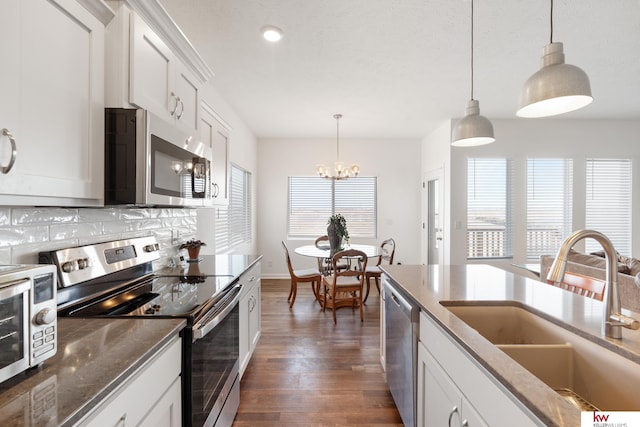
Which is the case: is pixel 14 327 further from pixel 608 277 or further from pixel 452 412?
pixel 608 277

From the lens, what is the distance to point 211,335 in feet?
4.41

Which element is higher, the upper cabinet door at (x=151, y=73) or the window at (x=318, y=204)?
the upper cabinet door at (x=151, y=73)

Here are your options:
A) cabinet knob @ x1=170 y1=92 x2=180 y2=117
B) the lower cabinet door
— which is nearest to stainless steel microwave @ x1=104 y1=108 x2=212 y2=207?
cabinet knob @ x1=170 y1=92 x2=180 y2=117

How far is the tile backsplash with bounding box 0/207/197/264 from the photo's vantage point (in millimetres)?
1090

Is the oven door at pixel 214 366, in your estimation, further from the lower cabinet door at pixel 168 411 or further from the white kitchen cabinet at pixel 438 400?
the white kitchen cabinet at pixel 438 400

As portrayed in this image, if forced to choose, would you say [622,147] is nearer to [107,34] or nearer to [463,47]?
[463,47]

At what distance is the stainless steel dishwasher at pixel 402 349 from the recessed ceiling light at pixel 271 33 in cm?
196

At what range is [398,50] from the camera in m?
2.47

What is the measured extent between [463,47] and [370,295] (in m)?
3.34

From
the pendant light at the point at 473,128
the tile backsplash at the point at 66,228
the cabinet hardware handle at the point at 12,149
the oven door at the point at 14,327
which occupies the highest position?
the pendant light at the point at 473,128

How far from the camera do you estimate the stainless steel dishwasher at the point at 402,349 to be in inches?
58.1

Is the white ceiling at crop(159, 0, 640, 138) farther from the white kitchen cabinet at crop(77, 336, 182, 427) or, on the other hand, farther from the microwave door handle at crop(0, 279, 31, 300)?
the white kitchen cabinet at crop(77, 336, 182, 427)

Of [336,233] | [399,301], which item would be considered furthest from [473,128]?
[336,233]

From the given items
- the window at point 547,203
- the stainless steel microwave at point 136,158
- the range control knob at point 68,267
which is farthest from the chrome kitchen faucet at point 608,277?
the window at point 547,203
